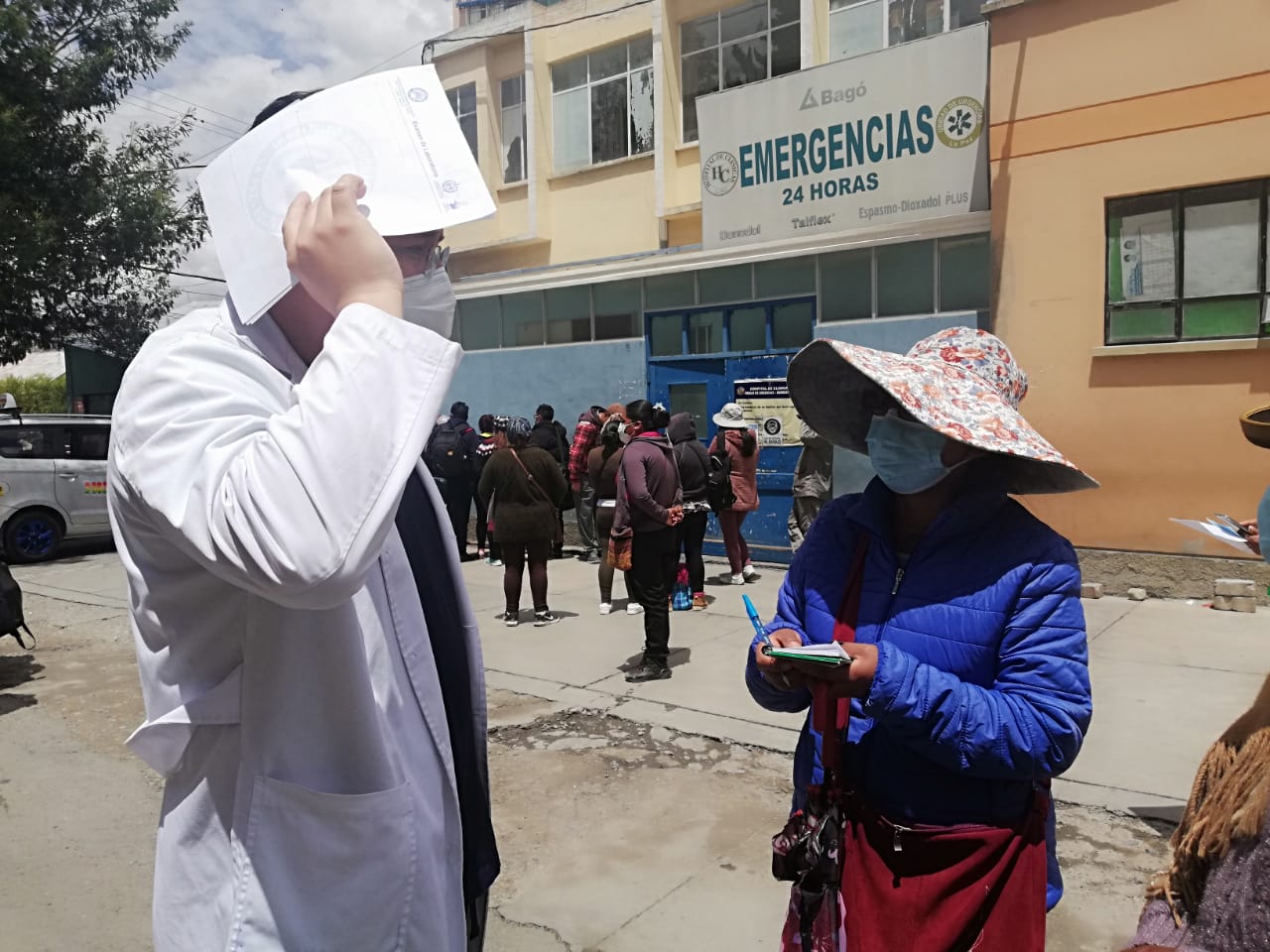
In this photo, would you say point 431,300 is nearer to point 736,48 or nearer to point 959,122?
point 959,122

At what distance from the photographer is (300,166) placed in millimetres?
1214

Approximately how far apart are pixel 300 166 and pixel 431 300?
0.25m

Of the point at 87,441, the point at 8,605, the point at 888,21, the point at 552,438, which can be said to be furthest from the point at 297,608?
the point at 87,441

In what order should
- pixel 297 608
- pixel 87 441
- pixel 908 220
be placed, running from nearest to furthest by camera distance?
pixel 297 608 → pixel 908 220 → pixel 87 441

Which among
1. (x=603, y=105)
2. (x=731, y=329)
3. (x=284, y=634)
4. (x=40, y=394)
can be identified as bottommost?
(x=284, y=634)

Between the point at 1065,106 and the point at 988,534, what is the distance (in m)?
7.89

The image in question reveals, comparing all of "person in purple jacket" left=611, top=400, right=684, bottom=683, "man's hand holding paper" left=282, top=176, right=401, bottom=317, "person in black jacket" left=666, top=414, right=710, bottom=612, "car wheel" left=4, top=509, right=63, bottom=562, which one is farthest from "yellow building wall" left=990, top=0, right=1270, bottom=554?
"car wheel" left=4, top=509, right=63, bottom=562

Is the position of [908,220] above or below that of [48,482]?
above

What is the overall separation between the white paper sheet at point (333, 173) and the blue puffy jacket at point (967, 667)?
116 cm

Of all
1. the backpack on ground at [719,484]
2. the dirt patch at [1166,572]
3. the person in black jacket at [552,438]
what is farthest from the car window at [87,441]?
the dirt patch at [1166,572]

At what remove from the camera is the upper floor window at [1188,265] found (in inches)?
303

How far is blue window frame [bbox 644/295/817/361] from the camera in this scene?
34.1 feet

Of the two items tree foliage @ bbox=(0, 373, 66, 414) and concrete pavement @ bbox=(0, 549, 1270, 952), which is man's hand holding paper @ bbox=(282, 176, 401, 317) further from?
tree foliage @ bbox=(0, 373, 66, 414)

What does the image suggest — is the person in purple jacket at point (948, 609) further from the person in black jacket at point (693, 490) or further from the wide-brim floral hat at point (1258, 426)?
the person in black jacket at point (693, 490)
